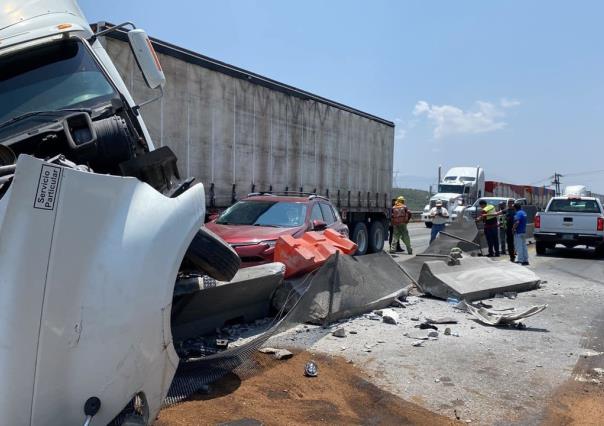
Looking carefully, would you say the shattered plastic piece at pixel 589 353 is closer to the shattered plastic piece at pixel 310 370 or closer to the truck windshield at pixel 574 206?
the shattered plastic piece at pixel 310 370

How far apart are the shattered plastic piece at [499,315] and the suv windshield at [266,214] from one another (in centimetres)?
297

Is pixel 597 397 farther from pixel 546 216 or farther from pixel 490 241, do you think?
pixel 546 216

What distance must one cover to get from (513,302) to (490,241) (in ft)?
22.8

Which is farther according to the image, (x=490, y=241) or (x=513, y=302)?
(x=490, y=241)

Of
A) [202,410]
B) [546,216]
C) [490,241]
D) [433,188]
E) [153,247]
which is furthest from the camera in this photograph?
[433,188]

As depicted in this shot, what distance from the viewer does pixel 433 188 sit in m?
40.0

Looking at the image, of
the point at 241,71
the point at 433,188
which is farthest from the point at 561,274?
the point at 433,188

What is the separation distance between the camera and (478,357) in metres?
5.92

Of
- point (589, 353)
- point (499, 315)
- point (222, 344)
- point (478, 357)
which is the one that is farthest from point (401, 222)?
point (222, 344)

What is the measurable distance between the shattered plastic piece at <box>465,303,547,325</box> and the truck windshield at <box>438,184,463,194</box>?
1076 inches

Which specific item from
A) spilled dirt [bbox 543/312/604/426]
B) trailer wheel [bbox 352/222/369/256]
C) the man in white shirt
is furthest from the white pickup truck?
spilled dirt [bbox 543/312/604/426]

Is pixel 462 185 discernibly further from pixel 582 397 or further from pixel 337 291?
pixel 582 397

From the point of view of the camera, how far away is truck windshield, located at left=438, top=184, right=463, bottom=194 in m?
34.4

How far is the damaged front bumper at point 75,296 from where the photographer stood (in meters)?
2.42
